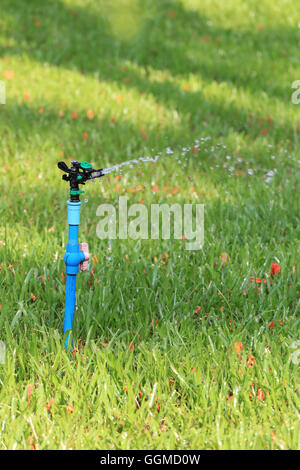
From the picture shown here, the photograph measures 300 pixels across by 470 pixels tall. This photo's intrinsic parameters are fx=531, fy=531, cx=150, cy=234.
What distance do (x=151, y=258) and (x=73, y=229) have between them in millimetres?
1086

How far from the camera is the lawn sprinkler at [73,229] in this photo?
1.88m

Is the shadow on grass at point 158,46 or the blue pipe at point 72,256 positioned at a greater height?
the shadow on grass at point 158,46

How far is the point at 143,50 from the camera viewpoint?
22.7 ft

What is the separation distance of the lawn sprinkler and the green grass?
0.19m

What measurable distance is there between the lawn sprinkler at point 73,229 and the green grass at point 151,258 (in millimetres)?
193

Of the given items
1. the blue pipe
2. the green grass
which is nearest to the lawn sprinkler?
the blue pipe

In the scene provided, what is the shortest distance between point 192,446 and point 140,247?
145 centimetres

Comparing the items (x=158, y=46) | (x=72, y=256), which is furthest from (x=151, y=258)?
(x=158, y=46)

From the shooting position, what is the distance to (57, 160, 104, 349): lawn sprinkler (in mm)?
1875

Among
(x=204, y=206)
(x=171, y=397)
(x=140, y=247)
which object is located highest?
(x=204, y=206)

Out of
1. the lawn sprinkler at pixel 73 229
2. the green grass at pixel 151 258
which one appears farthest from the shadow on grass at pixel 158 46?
the lawn sprinkler at pixel 73 229

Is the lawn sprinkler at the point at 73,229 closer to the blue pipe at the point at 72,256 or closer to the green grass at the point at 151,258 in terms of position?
the blue pipe at the point at 72,256

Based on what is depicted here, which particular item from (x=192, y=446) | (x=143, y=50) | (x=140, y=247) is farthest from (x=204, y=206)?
(x=143, y=50)

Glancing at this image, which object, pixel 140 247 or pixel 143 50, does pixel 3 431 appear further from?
pixel 143 50
